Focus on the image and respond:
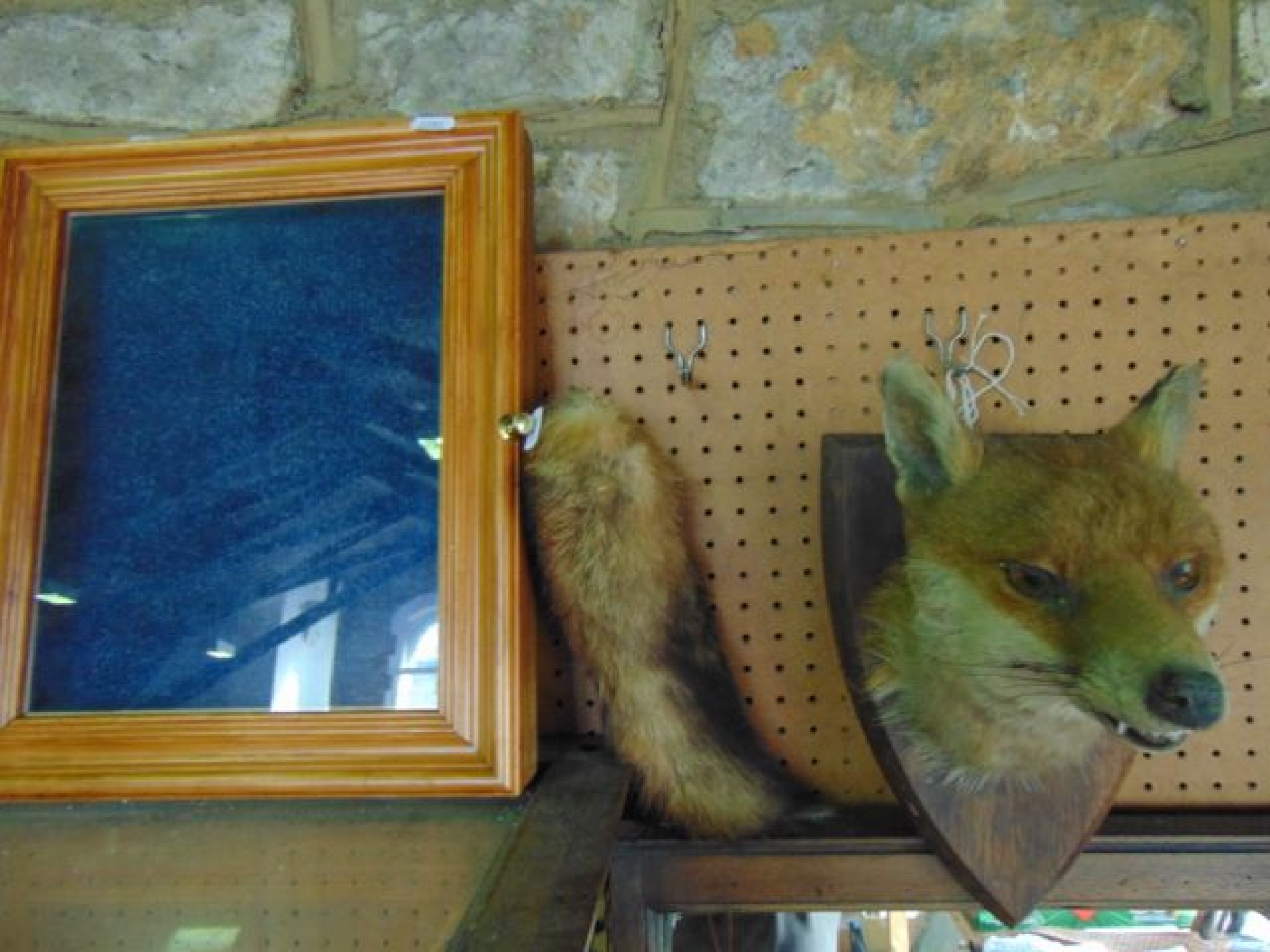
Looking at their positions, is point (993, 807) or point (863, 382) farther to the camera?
point (863, 382)

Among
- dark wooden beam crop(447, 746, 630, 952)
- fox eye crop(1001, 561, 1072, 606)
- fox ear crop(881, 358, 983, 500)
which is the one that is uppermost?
fox ear crop(881, 358, 983, 500)

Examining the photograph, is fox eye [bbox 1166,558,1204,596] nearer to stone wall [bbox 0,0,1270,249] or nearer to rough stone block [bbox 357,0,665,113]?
stone wall [bbox 0,0,1270,249]

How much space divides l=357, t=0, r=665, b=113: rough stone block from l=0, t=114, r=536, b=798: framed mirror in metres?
0.13

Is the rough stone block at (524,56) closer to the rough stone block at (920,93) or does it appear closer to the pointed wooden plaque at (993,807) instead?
the rough stone block at (920,93)

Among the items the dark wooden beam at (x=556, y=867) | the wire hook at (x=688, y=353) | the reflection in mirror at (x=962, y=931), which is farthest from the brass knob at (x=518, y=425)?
the reflection in mirror at (x=962, y=931)

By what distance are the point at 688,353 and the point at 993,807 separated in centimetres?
44

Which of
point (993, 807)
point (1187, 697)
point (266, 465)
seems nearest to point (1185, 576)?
point (1187, 697)

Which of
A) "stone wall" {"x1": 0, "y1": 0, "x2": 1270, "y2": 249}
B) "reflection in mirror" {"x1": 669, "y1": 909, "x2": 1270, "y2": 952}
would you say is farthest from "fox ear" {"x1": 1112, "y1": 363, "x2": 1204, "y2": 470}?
"reflection in mirror" {"x1": 669, "y1": 909, "x2": 1270, "y2": 952}

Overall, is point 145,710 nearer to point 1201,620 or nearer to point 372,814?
point 372,814

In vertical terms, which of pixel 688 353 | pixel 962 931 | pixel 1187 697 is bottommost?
pixel 962 931

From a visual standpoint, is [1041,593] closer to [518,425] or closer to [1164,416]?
[1164,416]

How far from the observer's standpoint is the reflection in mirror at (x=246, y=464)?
72 centimetres

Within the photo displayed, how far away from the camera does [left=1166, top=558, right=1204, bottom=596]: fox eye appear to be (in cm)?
52

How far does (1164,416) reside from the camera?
0.58 m
